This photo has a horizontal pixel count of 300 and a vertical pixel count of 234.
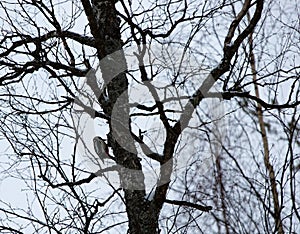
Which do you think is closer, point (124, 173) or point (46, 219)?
point (124, 173)

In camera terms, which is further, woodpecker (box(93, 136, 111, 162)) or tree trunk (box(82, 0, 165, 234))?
woodpecker (box(93, 136, 111, 162))

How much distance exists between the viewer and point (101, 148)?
4027 mm

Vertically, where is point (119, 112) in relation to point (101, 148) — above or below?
above

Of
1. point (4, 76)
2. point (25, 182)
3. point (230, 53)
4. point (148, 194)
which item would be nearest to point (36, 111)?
point (4, 76)

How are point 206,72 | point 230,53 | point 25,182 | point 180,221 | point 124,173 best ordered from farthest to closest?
point 180,221
point 25,182
point 206,72
point 230,53
point 124,173

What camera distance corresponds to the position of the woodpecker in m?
4.00

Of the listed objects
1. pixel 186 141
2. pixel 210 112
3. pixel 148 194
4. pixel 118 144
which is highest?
pixel 210 112

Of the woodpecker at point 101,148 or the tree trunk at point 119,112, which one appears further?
the woodpecker at point 101,148

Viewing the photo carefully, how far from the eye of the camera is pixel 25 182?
15.3 feet

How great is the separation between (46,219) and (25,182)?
45 centimetres

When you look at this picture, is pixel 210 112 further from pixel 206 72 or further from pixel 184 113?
pixel 184 113

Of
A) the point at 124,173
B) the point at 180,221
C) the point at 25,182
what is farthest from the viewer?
the point at 180,221

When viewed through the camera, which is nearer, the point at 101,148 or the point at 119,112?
the point at 119,112

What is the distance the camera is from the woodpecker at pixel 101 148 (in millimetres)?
3998
